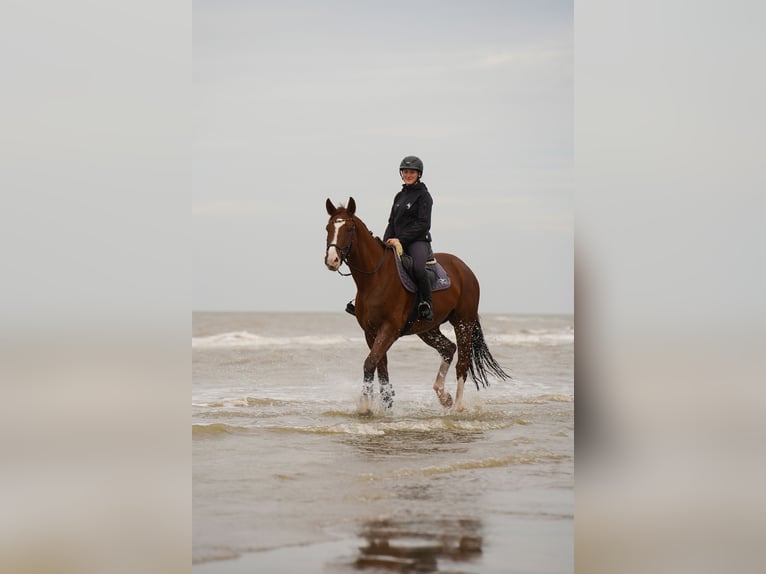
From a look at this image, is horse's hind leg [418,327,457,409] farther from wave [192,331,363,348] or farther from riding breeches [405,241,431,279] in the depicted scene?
wave [192,331,363,348]

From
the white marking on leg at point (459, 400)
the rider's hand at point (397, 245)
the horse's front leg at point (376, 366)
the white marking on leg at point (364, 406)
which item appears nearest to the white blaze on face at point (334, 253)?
the rider's hand at point (397, 245)

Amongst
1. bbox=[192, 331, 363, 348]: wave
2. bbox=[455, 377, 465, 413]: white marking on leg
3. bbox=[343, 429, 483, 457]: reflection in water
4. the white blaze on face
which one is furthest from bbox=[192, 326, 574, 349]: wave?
bbox=[343, 429, 483, 457]: reflection in water

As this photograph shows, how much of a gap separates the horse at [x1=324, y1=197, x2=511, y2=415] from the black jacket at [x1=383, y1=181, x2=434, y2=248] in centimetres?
19

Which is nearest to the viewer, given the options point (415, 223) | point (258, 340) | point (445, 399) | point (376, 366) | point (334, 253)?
point (334, 253)

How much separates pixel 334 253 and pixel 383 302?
642mm

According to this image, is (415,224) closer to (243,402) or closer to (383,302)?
(383,302)

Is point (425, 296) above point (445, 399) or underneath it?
above

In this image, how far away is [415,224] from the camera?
6109mm

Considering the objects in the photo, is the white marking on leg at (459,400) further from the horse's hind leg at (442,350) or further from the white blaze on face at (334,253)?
the white blaze on face at (334,253)

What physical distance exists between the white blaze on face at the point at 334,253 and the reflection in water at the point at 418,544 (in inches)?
101

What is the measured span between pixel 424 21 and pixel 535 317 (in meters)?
18.3

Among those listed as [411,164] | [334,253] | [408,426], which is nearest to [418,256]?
[411,164]
